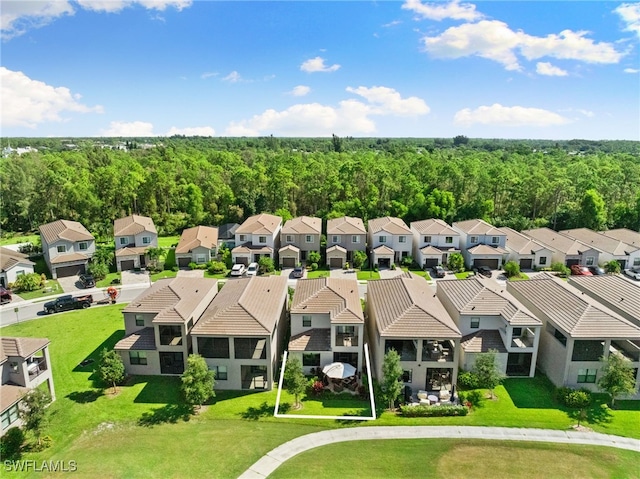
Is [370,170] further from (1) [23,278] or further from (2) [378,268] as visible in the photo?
(1) [23,278]

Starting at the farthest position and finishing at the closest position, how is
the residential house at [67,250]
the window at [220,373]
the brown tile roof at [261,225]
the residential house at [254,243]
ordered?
1. the brown tile roof at [261,225]
2. the residential house at [254,243]
3. the residential house at [67,250]
4. the window at [220,373]

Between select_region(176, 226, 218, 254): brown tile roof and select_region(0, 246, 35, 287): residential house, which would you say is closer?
select_region(0, 246, 35, 287): residential house

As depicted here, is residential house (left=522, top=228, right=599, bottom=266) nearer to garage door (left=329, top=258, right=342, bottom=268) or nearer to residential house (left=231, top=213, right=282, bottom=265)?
garage door (left=329, top=258, right=342, bottom=268)

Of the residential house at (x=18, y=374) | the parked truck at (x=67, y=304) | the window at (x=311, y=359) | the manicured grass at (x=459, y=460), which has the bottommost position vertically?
the manicured grass at (x=459, y=460)

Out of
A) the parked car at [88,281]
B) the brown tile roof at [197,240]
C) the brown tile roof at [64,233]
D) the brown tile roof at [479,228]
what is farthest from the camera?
the brown tile roof at [479,228]

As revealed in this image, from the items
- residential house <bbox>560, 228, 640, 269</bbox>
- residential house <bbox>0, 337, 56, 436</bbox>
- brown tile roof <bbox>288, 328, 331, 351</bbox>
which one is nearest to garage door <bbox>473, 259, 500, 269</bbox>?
residential house <bbox>560, 228, 640, 269</bbox>

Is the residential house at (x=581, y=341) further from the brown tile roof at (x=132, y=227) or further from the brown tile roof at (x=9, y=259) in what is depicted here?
the brown tile roof at (x=9, y=259)

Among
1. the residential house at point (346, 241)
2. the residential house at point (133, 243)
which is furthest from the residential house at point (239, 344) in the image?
the residential house at point (133, 243)
